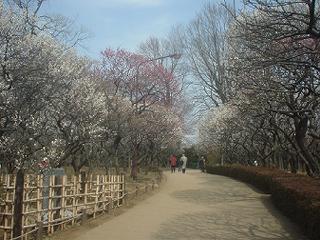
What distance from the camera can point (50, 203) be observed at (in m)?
11.4

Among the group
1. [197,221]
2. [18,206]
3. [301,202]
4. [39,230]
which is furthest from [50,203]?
[301,202]

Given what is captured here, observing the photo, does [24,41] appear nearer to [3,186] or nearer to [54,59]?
[54,59]

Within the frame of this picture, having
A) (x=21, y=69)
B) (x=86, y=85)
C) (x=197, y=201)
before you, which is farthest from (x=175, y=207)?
(x=86, y=85)

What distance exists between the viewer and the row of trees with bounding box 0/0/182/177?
555 inches

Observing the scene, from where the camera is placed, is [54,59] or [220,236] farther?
[54,59]

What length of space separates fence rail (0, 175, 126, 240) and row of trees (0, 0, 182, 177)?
68.8 inches

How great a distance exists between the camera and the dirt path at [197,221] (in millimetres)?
10719

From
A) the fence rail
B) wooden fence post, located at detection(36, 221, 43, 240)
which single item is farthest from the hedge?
wooden fence post, located at detection(36, 221, 43, 240)

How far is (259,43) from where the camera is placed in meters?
10.9

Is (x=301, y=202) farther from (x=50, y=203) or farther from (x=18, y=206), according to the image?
(x=18, y=206)

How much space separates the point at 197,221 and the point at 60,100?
26.1ft

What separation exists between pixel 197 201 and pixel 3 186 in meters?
8.95

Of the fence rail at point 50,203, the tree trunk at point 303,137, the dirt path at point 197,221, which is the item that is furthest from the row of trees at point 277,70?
the fence rail at point 50,203

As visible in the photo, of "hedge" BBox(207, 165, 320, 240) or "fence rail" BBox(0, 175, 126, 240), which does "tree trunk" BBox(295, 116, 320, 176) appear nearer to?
"hedge" BBox(207, 165, 320, 240)
